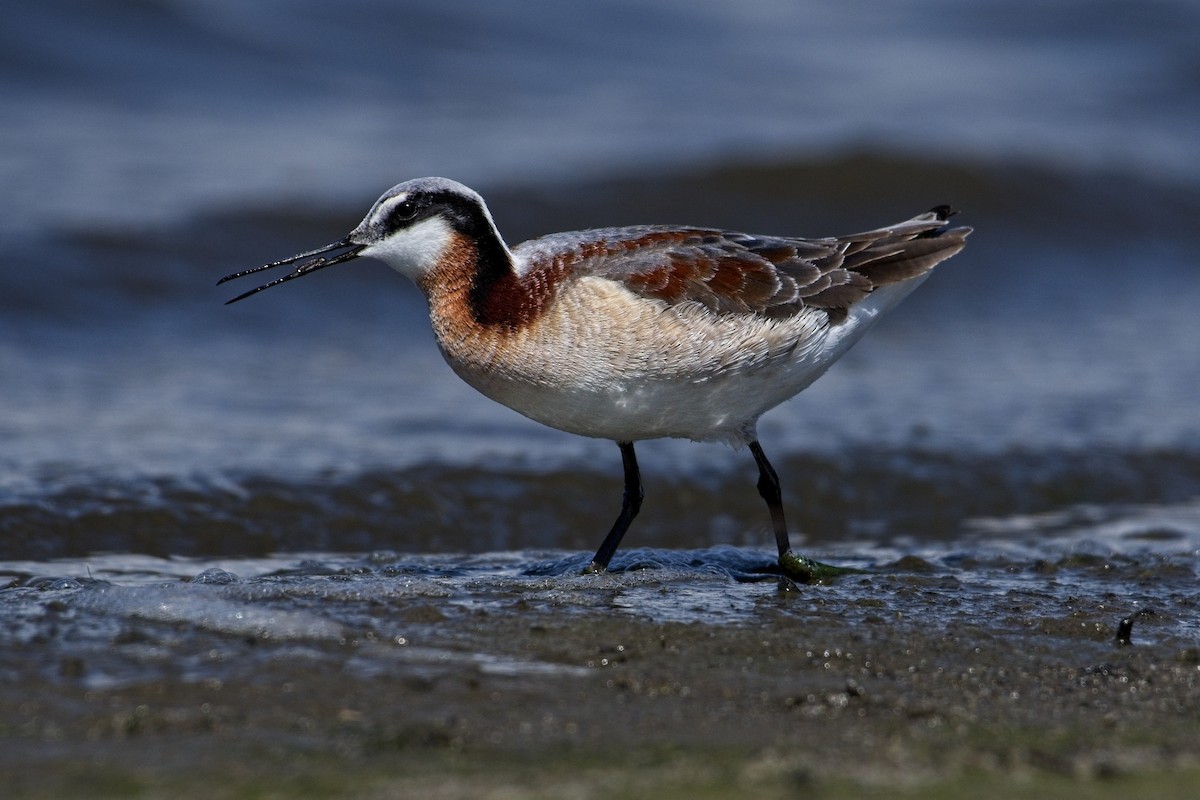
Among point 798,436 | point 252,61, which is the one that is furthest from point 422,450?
point 252,61

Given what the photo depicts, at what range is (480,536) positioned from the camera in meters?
9.48

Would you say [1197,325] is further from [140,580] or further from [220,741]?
[220,741]

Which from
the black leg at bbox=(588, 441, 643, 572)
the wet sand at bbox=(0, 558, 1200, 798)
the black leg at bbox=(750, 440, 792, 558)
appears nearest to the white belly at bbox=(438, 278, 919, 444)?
the black leg at bbox=(588, 441, 643, 572)

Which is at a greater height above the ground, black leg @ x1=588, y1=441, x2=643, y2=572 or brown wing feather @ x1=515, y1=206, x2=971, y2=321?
brown wing feather @ x1=515, y1=206, x2=971, y2=321

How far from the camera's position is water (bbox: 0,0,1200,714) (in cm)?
834

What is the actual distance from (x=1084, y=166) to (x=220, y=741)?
16.7 m

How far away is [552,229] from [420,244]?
29.0ft

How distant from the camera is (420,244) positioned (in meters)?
7.48

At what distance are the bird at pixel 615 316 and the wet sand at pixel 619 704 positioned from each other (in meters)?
1.09

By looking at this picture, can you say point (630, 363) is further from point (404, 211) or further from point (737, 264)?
point (404, 211)

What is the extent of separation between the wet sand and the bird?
3.58 feet

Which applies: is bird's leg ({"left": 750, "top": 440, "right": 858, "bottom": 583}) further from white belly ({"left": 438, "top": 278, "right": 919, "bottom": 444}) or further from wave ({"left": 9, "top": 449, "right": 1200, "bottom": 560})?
wave ({"left": 9, "top": 449, "right": 1200, "bottom": 560})

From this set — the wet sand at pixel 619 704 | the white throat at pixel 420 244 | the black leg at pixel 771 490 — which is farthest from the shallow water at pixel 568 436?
the white throat at pixel 420 244

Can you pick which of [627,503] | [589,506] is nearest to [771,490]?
[627,503]
